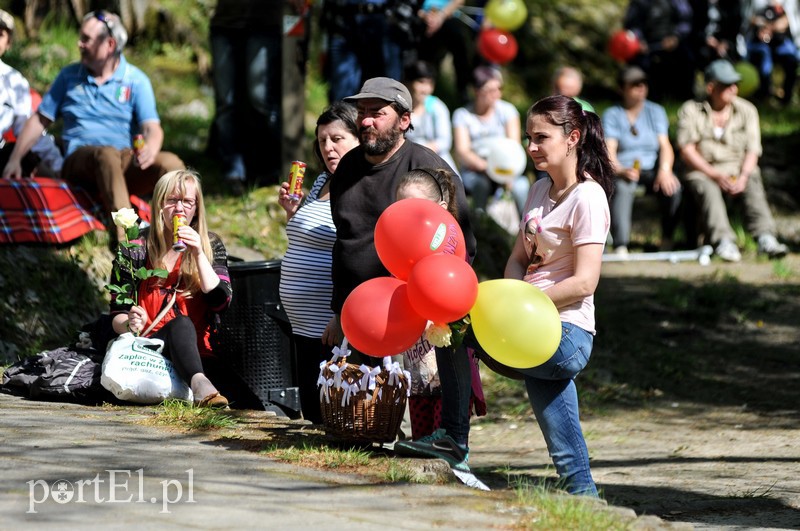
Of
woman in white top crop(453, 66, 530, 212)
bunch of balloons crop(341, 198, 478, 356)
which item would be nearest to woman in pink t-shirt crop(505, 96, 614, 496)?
bunch of balloons crop(341, 198, 478, 356)

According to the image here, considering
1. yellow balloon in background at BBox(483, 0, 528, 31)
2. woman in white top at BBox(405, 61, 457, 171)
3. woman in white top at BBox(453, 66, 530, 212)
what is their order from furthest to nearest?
yellow balloon in background at BBox(483, 0, 528, 31)
woman in white top at BBox(453, 66, 530, 212)
woman in white top at BBox(405, 61, 457, 171)

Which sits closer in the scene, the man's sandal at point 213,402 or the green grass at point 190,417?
the green grass at point 190,417

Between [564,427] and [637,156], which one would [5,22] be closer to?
[564,427]

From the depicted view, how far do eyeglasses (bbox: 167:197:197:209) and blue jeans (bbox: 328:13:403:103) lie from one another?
3693 mm

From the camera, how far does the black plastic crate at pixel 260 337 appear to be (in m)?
6.54

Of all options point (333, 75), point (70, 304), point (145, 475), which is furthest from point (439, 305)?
point (333, 75)

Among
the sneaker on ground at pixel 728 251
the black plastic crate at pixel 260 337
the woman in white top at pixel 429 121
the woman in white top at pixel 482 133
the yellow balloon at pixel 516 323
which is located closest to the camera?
the yellow balloon at pixel 516 323

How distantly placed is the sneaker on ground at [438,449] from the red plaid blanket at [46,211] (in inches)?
147

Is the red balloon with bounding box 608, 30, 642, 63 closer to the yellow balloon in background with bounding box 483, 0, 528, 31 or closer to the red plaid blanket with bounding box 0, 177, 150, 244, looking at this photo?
the yellow balloon in background with bounding box 483, 0, 528, 31

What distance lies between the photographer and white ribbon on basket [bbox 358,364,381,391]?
→ 4949 millimetres

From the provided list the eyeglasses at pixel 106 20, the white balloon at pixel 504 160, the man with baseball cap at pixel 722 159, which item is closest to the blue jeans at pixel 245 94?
the eyeglasses at pixel 106 20

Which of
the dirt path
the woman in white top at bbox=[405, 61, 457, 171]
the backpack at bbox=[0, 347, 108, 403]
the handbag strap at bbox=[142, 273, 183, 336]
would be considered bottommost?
the dirt path

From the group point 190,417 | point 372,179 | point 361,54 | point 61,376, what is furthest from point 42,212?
point 372,179

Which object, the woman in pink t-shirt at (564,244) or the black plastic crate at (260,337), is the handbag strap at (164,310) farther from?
the woman in pink t-shirt at (564,244)
